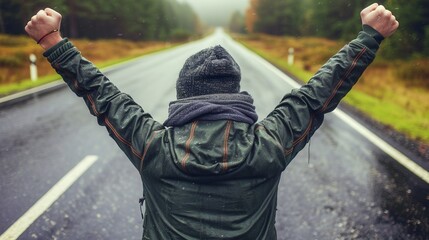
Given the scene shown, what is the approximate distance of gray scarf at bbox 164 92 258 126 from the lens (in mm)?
1534

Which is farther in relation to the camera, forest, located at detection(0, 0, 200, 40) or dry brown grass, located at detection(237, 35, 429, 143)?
forest, located at detection(0, 0, 200, 40)

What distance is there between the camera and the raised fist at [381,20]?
1644 mm

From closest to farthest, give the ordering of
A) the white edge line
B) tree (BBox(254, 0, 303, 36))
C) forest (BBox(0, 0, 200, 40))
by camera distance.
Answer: the white edge line < forest (BBox(0, 0, 200, 40)) < tree (BBox(254, 0, 303, 36))

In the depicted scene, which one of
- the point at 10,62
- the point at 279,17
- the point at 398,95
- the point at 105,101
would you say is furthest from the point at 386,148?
the point at 279,17

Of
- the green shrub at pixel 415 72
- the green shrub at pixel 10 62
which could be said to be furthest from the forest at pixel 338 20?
the green shrub at pixel 10 62

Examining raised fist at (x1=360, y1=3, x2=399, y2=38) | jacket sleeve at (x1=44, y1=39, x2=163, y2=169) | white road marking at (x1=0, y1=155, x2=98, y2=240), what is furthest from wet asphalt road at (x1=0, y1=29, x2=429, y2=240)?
jacket sleeve at (x1=44, y1=39, x2=163, y2=169)

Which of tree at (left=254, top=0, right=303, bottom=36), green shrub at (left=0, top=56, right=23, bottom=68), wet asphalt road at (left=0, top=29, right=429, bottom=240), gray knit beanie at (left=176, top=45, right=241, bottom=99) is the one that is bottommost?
tree at (left=254, top=0, right=303, bottom=36)

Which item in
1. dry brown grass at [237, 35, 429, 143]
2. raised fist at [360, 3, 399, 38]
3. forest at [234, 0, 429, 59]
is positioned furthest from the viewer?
forest at [234, 0, 429, 59]

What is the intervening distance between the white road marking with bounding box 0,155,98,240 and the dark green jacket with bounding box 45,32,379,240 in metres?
2.57

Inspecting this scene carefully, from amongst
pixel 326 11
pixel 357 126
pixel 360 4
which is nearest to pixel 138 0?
pixel 326 11

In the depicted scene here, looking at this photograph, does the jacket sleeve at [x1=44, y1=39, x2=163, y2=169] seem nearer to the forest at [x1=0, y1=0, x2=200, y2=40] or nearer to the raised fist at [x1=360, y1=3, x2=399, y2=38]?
the raised fist at [x1=360, y1=3, x2=399, y2=38]

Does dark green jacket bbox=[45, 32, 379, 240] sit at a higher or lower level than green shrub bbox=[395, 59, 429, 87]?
higher

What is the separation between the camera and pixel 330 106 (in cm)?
173

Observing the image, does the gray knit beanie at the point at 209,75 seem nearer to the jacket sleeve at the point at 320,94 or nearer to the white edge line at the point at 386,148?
the jacket sleeve at the point at 320,94
